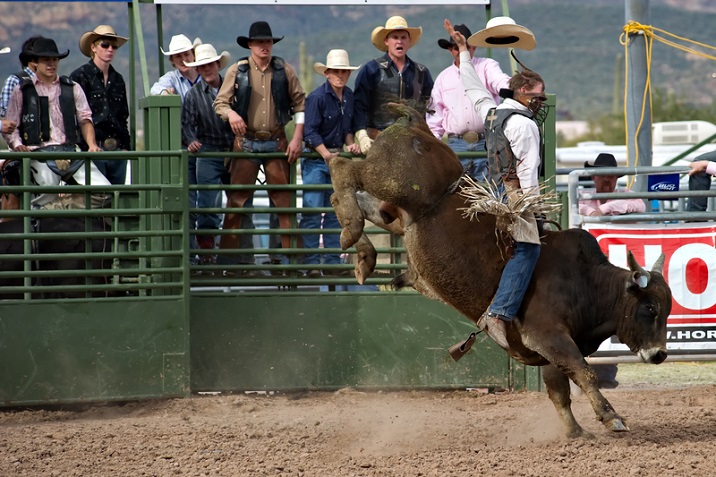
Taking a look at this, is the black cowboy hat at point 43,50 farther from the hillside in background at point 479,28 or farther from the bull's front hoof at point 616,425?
the hillside in background at point 479,28

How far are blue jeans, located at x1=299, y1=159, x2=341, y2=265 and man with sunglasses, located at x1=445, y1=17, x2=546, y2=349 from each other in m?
1.87

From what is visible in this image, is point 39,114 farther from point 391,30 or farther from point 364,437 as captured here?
point 364,437

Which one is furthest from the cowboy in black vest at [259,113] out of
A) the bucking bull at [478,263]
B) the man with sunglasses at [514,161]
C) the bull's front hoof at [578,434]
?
the bull's front hoof at [578,434]

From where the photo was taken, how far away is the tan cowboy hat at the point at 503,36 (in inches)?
317

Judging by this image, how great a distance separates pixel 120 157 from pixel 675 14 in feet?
392

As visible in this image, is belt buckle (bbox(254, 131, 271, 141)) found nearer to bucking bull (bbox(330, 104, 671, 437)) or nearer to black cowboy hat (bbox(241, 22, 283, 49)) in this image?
black cowboy hat (bbox(241, 22, 283, 49))

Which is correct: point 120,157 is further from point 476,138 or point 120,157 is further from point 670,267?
point 670,267

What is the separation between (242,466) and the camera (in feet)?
21.0

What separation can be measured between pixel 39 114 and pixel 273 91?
2.01 metres

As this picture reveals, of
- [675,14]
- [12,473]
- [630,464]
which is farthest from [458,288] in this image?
[675,14]

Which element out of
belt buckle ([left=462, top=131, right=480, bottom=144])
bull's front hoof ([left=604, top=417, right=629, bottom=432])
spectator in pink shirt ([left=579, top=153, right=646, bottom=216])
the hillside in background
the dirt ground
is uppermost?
the hillside in background

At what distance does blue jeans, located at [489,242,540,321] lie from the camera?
6.79 metres

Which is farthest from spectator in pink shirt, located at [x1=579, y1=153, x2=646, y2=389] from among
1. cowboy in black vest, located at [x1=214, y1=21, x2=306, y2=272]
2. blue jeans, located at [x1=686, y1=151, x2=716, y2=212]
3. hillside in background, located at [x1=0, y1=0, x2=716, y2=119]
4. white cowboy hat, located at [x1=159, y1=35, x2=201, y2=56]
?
hillside in background, located at [x1=0, y1=0, x2=716, y2=119]

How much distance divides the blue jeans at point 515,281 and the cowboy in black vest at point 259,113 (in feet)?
8.64
